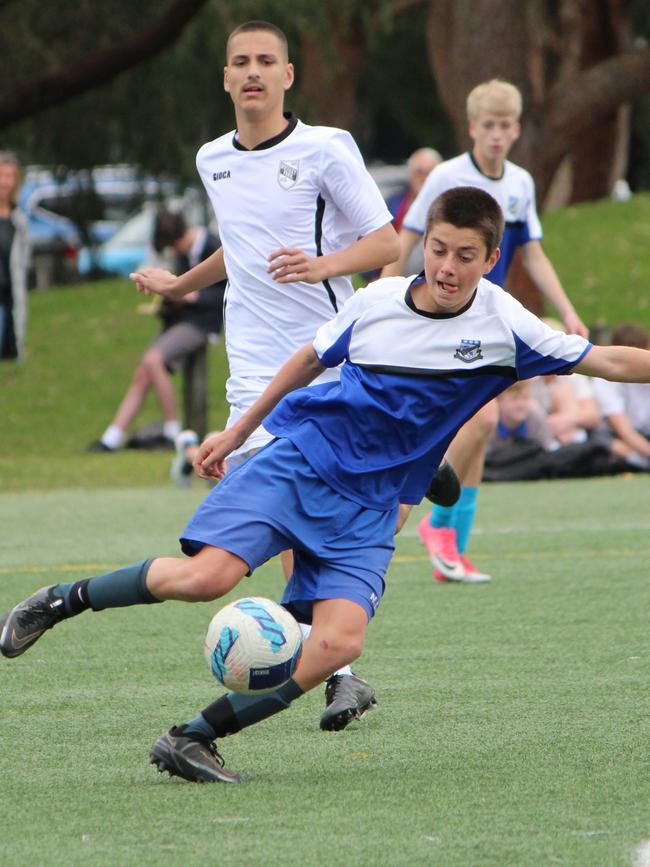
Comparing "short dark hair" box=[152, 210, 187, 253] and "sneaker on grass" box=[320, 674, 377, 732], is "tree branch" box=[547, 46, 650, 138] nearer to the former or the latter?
"short dark hair" box=[152, 210, 187, 253]

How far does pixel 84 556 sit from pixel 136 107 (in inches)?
459

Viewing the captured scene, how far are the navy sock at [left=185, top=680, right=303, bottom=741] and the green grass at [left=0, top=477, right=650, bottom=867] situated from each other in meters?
0.16

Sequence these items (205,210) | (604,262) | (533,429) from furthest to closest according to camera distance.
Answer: (205,210), (604,262), (533,429)

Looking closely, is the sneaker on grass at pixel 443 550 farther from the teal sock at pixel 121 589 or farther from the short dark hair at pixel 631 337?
the short dark hair at pixel 631 337

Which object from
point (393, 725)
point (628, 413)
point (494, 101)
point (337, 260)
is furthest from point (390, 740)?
point (628, 413)

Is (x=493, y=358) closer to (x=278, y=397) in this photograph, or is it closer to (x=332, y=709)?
(x=278, y=397)

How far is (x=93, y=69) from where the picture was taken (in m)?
18.0

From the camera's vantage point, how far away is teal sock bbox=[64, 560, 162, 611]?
481 centimetres

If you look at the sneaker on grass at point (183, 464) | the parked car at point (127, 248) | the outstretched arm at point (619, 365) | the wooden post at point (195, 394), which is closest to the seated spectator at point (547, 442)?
the sneaker on grass at point (183, 464)

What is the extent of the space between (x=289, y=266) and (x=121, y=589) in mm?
1201

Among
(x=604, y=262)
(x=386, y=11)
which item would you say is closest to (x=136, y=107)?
(x=386, y=11)

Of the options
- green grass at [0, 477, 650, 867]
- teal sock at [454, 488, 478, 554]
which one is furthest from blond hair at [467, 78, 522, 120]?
green grass at [0, 477, 650, 867]

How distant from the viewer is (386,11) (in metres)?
19.9

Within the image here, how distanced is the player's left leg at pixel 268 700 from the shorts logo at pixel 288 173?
5.62ft
